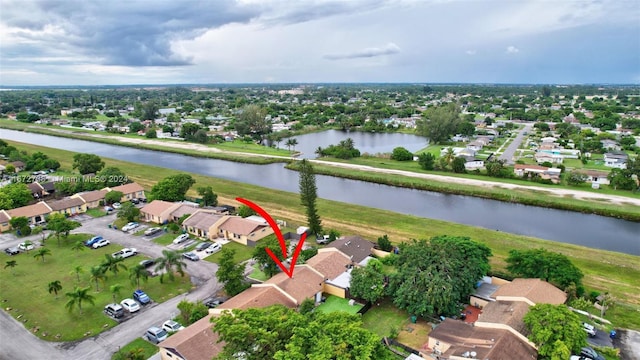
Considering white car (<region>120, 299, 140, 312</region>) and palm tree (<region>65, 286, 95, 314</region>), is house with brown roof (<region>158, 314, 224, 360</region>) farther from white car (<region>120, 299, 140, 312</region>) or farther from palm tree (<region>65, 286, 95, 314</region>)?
palm tree (<region>65, 286, 95, 314</region>)

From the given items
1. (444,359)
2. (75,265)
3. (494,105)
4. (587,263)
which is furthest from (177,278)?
(494,105)

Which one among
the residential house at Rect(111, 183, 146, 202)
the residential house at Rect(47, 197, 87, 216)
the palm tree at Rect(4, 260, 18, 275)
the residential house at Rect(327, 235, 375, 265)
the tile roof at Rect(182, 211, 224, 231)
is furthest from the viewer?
the residential house at Rect(111, 183, 146, 202)

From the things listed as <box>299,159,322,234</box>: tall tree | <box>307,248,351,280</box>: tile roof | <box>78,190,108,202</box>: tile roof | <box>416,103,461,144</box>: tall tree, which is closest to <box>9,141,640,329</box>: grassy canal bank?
<box>299,159,322,234</box>: tall tree

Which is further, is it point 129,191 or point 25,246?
point 129,191

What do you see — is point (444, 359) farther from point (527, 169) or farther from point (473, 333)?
point (527, 169)

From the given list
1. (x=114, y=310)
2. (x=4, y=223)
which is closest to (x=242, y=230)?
(x=114, y=310)

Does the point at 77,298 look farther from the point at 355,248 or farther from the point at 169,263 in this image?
the point at 355,248

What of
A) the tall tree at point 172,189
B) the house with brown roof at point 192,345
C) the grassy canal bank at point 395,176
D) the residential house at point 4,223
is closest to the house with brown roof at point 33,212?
the residential house at point 4,223

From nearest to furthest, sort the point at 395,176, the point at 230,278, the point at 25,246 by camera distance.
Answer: the point at 230,278, the point at 25,246, the point at 395,176
